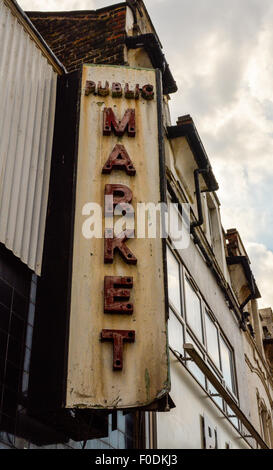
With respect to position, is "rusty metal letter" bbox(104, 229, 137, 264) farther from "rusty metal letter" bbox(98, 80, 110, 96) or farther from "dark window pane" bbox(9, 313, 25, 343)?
"rusty metal letter" bbox(98, 80, 110, 96)

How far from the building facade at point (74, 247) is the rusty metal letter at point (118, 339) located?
0.08 meters

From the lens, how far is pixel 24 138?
721cm

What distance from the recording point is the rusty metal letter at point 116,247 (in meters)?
6.63

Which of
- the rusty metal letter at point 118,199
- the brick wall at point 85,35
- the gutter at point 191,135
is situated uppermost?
the brick wall at point 85,35

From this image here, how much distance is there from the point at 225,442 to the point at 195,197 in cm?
488

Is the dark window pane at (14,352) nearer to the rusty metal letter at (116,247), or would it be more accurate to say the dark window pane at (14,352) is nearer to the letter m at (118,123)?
the rusty metal letter at (116,247)

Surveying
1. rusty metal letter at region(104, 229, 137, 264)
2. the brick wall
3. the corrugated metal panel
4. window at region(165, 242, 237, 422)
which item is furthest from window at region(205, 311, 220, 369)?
the corrugated metal panel

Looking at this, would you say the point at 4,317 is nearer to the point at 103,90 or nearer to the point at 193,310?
the point at 103,90

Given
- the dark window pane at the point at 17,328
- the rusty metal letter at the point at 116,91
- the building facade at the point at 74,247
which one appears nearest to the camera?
the building facade at the point at 74,247

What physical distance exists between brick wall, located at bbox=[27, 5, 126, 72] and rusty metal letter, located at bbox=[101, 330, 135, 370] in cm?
554

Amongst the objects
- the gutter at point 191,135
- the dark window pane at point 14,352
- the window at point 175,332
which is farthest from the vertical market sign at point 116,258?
the gutter at point 191,135

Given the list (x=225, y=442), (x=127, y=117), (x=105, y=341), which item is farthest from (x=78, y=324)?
(x=225, y=442)
